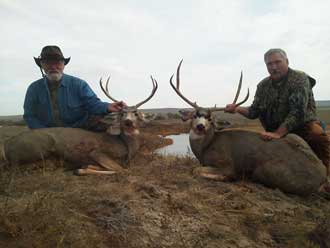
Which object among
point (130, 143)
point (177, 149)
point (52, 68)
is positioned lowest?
point (177, 149)

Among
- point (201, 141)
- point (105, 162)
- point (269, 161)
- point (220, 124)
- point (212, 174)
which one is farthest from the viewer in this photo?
Result: point (220, 124)

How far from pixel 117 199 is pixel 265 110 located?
138 inches

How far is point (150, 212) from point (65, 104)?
361 cm

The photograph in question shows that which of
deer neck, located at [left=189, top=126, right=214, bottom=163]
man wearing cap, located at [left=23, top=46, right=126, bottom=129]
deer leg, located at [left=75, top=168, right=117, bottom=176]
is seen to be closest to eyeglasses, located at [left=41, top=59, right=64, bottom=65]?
man wearing cap, located at [left=23, top=46, right=126, bottom=129]

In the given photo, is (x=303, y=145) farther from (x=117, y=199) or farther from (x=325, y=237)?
(x=117, y=199)

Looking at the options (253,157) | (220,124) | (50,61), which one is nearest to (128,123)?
(220,124)

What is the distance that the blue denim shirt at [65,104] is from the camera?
7.15 metres

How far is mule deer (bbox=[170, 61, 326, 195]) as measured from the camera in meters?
5.62

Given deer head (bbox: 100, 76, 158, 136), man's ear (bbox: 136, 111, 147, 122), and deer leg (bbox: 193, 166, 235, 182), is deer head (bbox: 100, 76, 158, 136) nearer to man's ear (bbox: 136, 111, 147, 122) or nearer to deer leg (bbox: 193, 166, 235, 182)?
man's ear (bbox: 136, 111, 147, 122)

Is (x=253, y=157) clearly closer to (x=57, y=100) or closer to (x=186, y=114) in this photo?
(x=186, y=114)

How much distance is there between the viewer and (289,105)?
623 centimetres

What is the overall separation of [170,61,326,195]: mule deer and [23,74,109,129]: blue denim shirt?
1872 millimetres

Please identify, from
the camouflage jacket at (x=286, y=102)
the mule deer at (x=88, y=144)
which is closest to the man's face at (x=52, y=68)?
the mule deer at (x=88, y=144)

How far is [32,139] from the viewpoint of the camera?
612 cm
